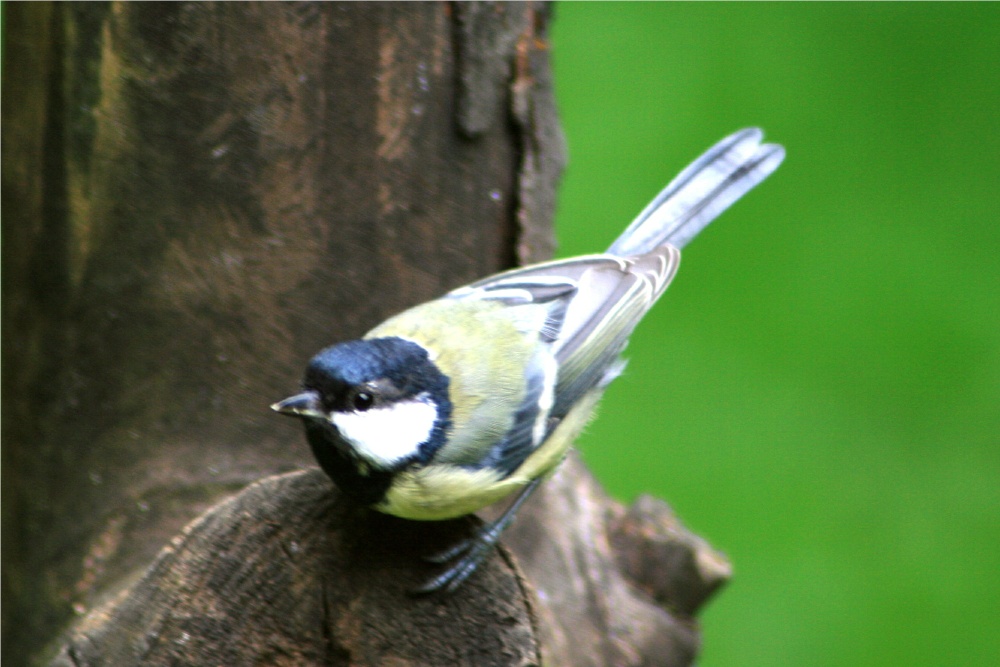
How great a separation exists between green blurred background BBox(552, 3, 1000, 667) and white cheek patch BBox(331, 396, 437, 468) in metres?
2.29

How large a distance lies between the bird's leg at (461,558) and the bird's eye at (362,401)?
273 mm

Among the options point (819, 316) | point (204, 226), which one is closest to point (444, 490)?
point (204, 226)

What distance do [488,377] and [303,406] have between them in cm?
39

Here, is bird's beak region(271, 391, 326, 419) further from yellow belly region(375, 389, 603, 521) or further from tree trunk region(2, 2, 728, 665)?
tree trunk region(2, 2, 728, 665)

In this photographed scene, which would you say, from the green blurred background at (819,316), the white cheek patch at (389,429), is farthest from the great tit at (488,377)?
the green blurred background at (819,316)

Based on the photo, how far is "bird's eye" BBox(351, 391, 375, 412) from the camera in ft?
5.87

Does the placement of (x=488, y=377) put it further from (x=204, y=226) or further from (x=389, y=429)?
(x=204, y=226)

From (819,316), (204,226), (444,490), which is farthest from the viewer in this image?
(819,316)

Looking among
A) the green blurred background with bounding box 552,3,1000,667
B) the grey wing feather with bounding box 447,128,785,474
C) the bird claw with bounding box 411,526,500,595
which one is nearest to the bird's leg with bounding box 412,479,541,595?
the bird claw with bounding box 411,526,500,595

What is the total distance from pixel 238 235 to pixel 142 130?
27 cm

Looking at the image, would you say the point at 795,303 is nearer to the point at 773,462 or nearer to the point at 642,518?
the point at 773,462

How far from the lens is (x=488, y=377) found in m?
2.03

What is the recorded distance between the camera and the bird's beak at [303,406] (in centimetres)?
175

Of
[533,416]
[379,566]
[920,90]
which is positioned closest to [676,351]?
[920,90]
